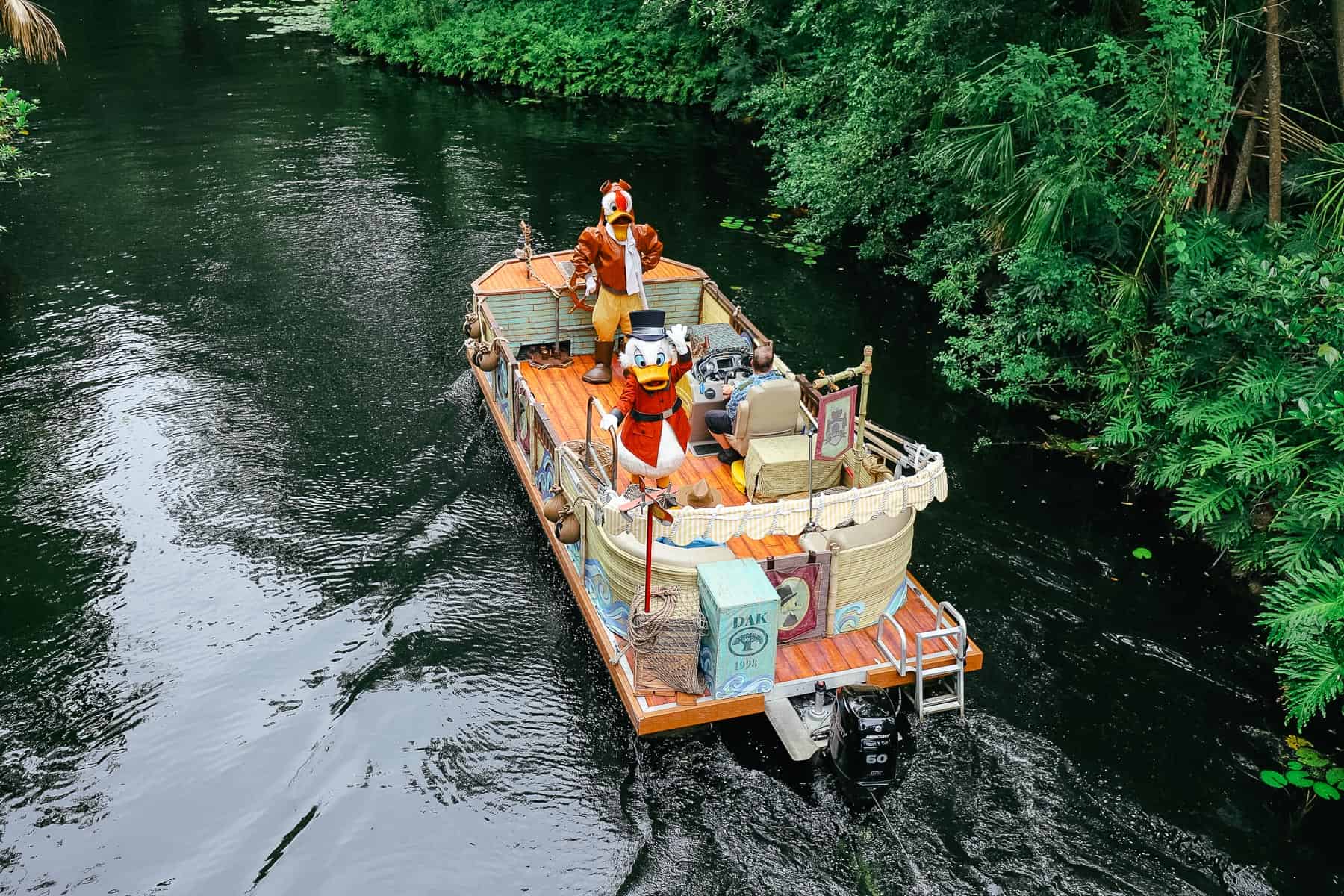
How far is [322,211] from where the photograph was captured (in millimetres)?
20578

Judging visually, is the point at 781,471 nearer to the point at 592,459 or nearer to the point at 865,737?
the point at 592,459

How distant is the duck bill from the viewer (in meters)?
9.95

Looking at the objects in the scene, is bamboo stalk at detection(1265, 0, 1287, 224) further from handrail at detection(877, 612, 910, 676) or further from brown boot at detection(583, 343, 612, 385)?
brown boot at detection(583, 343, 612, 385)

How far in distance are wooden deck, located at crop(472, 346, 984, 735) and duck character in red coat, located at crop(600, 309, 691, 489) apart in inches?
19.8

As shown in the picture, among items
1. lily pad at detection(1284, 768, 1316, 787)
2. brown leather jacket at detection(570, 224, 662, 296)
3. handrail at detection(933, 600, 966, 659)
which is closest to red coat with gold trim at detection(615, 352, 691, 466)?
brown leather jacket at detection(570, 224, 662, 296)

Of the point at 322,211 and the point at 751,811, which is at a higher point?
the point at 322,211

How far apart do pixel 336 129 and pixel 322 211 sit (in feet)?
17.3

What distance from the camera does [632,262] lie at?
12602 millimetres

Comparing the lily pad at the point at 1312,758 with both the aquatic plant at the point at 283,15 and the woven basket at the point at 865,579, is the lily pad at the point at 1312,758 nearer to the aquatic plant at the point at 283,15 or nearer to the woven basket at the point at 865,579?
the woven basket at the point at 865,579

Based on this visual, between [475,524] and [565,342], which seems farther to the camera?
[565,342]

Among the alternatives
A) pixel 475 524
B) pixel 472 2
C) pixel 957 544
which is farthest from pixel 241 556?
pixel 472 2

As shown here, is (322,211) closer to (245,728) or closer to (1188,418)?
(245,728)

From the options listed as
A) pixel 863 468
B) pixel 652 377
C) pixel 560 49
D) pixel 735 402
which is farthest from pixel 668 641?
pixel 560 49

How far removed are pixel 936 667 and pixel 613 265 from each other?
18.9ft
